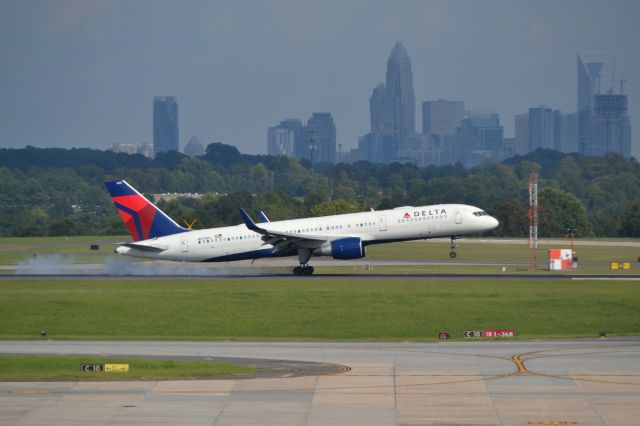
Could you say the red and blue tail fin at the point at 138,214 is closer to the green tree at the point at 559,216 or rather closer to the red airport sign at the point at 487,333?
the red airport sign at the point at 487,333

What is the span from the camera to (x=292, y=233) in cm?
8031

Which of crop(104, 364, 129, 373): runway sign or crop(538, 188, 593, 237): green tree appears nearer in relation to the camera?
crop(104, 364, 129, 373): runway sign

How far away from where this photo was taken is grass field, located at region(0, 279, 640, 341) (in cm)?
5819

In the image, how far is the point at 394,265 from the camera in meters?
92.2

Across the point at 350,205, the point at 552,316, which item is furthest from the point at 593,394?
the point at 350,205

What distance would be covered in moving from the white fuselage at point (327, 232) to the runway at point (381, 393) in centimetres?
3131

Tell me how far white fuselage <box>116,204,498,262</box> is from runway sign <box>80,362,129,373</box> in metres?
37.2

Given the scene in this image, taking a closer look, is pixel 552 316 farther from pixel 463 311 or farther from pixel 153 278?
pixel 153 278

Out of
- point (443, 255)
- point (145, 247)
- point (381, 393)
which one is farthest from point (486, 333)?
point (443, 255)

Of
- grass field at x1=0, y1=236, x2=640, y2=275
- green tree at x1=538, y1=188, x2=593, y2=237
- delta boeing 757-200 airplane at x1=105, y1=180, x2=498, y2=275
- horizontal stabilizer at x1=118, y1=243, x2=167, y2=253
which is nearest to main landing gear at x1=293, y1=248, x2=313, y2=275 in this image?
delta boeing 757-200 airplane at x1=105, y1=180, x2=498, y2=275

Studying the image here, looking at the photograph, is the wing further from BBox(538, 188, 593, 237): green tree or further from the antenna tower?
BBox(538, 188, 593, 237): green tree

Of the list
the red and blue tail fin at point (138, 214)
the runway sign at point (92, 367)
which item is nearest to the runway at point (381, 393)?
the runway sign at point (92, 367)

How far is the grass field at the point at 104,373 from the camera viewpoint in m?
41.4

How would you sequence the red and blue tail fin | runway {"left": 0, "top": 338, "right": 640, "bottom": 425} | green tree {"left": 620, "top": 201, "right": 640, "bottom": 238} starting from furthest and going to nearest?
green tree {"left": 620, "top": 201, "right": 640, "bottom": 238} → the red and blue tail fin → runway {"left": 0, "top": 338, "right": 640, "bottom": 425}
